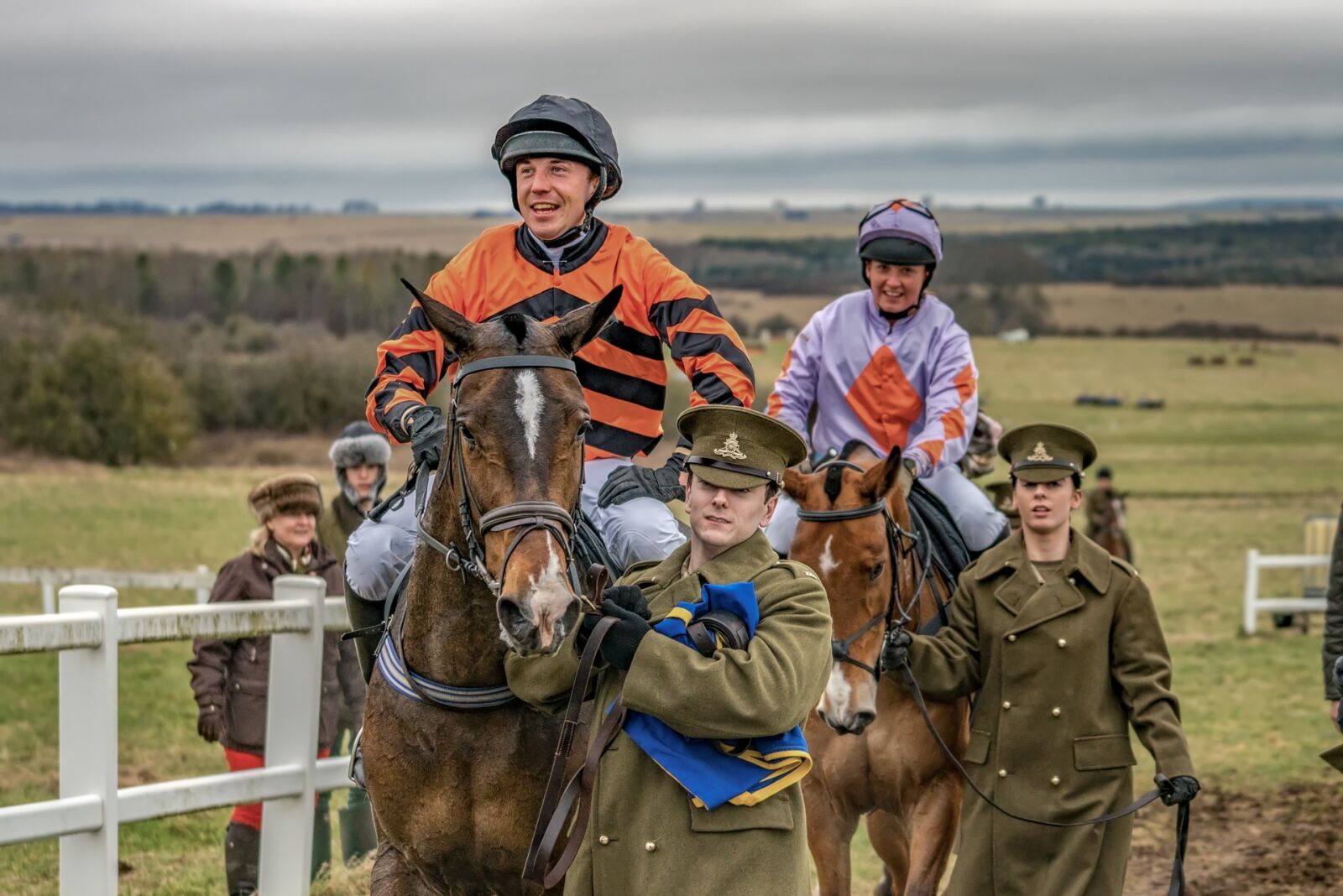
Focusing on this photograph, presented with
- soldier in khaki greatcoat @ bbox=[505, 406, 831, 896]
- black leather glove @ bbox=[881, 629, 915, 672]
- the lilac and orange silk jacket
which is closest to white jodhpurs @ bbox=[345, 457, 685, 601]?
soldier in khaki greatcoat @ bbox=[505, 406, 831, 896]

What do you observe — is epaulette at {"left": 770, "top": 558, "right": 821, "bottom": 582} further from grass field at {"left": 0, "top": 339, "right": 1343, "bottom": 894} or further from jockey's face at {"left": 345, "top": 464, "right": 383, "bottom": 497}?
jockey's face at {"left": 345, "top": 464, "right": 383, "bottom": 497}

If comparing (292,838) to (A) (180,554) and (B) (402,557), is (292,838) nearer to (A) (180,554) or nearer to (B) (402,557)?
(B) (402,557)

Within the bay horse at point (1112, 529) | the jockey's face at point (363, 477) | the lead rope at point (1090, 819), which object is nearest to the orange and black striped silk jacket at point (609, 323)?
the lead rope at point (1090, 819)

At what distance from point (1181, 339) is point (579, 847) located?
382ft

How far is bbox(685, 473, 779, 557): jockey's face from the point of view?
12.7 ft

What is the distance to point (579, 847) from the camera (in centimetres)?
389

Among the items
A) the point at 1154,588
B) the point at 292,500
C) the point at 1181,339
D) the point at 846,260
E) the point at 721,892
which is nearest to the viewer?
the point at 721,892

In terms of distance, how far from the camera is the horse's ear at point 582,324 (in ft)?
13.8

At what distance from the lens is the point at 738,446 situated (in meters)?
3.93

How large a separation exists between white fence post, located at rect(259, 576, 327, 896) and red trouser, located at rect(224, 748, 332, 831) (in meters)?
0.35

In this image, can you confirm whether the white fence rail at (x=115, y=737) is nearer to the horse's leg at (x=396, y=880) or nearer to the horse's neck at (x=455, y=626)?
the horse's leg at (x=396, y=880)

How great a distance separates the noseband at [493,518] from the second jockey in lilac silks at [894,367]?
3173 mm

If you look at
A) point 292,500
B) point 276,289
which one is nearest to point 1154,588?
point 292,500

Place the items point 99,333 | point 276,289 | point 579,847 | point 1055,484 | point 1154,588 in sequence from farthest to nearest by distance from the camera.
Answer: point 276,289 < point 99,333 < point 1154,588 < point 1055,484 < point 579,847
